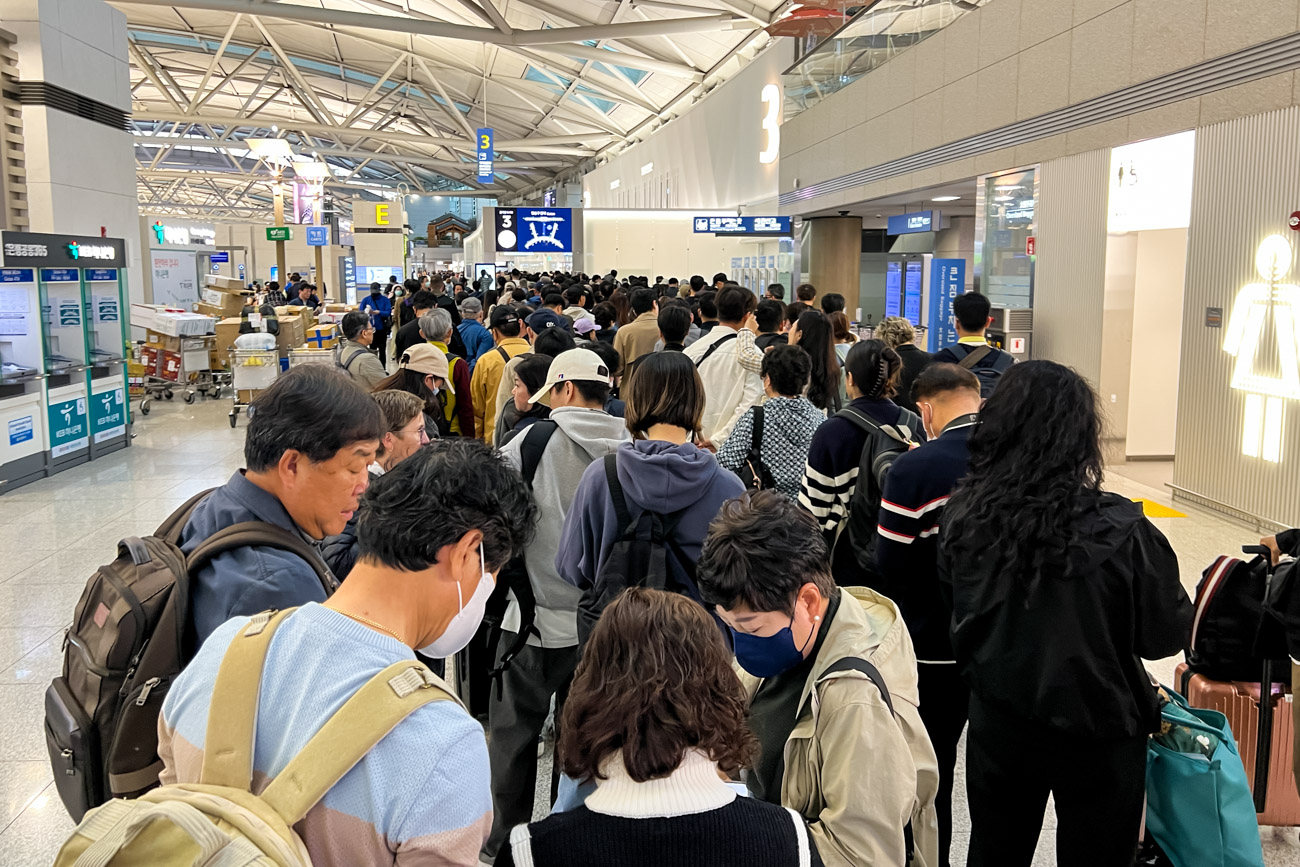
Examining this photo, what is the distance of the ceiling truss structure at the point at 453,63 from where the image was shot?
21.1 m

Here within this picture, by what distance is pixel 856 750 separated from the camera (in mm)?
1598

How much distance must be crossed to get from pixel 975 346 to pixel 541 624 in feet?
12.8

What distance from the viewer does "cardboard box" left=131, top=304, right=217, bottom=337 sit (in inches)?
546

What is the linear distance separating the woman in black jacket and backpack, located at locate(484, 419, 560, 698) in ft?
4.42

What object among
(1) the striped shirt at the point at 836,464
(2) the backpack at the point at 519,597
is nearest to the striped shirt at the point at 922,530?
(1) the striped shirt at the point at 836,464

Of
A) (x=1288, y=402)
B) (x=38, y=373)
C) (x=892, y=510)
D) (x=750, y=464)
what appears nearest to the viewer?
(x=892, y=510)

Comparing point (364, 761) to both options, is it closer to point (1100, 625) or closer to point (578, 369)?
point (1100, 625)

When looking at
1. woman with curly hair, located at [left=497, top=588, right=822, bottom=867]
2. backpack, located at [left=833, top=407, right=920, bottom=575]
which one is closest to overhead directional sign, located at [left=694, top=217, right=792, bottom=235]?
backpack, located at [left=833, top=407, right=920, bottom=575]

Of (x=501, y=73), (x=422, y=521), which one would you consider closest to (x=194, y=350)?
(x=422, y=521)

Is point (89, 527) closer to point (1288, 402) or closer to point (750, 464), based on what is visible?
point (750, 464)

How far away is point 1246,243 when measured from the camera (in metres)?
6.92

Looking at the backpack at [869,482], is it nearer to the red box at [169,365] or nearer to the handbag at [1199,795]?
the handbag at [1199,795]

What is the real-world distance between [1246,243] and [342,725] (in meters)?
7.52

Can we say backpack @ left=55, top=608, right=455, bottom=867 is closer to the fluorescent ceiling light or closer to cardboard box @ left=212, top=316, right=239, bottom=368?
cardboard box @ left=212, top=316, right=239, bottom=368
